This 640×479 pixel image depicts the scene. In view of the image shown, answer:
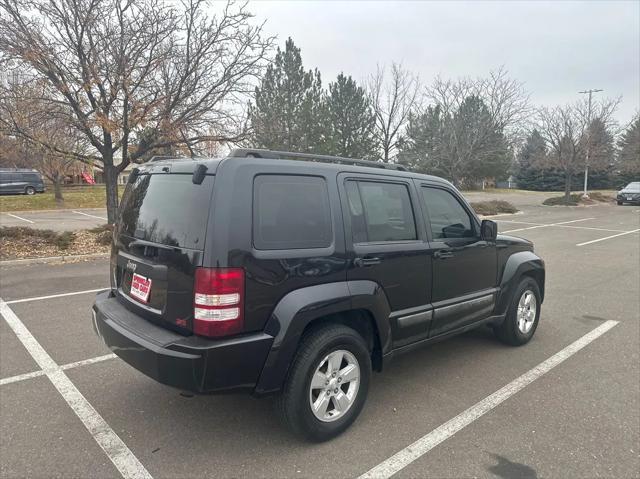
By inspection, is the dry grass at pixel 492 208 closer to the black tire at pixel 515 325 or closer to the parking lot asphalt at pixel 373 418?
the parking lot asphalt at pixel 373 418

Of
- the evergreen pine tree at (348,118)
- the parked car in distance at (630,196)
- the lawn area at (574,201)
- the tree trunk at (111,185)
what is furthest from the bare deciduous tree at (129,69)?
the parked car in distance at (630,196)

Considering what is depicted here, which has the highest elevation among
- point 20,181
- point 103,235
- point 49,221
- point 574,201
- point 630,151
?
point 630,151

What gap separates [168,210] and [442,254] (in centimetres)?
213

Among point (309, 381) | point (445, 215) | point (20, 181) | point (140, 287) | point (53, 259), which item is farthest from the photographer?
point (20, 181)

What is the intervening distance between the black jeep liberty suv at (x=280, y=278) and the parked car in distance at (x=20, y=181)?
34245mm

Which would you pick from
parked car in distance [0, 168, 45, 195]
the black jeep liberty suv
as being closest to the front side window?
the black jeep liberty suv

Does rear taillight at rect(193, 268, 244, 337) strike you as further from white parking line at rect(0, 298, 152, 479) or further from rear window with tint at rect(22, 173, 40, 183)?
rear window with tint at rect(22, 173, 40, 183)

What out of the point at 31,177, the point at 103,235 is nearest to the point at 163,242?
the point at 103,235

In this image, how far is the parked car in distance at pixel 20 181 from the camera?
30531 millimetres

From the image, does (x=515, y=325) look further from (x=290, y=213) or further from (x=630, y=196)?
(x=630, y=196)

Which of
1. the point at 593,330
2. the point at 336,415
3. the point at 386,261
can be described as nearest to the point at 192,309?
the point at 336,415

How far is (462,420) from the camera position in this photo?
3.07 m

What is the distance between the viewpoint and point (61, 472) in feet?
8.13

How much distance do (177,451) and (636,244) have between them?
13.7 m
